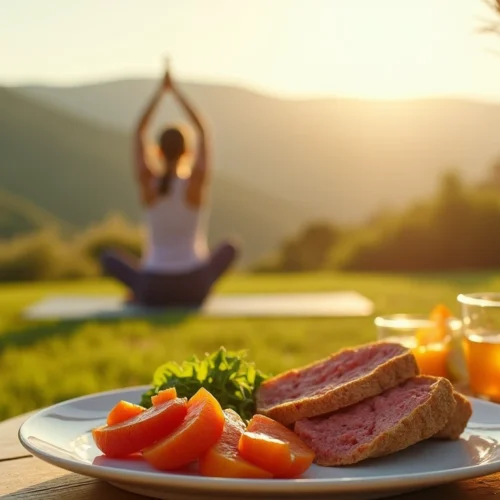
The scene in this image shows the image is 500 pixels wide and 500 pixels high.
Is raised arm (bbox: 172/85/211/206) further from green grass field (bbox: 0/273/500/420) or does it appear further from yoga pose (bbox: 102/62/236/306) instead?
green grass field (bbox: 0/273/500/420)

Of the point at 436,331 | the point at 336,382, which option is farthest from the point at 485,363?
the point at 336,382

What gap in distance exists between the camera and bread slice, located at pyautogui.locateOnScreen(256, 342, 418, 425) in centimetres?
188

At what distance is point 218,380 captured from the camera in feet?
6.94

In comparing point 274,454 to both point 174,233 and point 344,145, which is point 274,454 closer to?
point 174,233

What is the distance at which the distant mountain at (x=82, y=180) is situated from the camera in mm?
35469

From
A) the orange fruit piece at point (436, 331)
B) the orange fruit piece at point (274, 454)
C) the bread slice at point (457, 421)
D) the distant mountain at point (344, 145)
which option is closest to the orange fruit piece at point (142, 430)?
the orange fruit piece at point (274, 454)

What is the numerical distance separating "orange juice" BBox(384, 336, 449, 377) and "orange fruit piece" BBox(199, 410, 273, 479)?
3.51ft

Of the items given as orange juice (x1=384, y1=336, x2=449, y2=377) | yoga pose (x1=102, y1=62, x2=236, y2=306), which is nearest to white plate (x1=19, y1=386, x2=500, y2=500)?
orange juice (x1=384, y1=336, x2=449, y2=377)

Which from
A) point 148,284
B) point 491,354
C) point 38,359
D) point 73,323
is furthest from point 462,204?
point 491,354

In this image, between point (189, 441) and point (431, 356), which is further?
point (431, 356)

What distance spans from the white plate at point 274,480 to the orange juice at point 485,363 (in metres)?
0.29

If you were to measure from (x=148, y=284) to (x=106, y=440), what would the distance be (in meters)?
8.60

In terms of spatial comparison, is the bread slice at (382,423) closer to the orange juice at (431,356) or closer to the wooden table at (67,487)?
the wooden table at (67,487)

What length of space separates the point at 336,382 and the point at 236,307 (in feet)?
27.1
